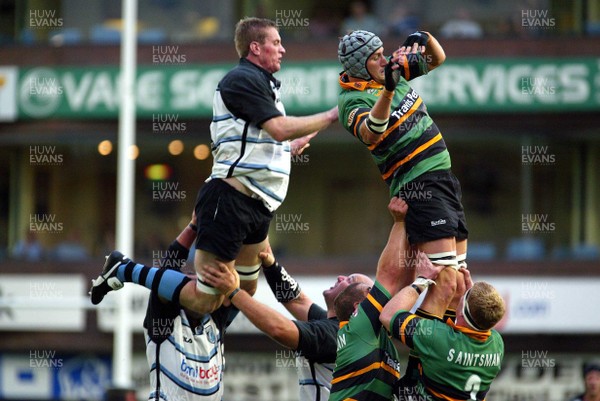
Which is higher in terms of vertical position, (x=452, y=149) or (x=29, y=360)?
(x=452, y=149)

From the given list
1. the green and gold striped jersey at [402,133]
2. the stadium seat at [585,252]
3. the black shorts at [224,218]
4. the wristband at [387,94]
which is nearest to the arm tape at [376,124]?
the wristband at [387,94]

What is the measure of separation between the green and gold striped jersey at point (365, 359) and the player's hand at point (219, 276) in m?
0.85

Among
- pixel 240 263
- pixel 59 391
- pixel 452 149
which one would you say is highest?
pixel 452 149

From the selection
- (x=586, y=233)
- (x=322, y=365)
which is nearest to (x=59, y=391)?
(x=586, y=233)

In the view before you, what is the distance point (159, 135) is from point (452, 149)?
553cm

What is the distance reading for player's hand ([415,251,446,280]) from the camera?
25.4 ft

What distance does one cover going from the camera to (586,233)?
21156 mm

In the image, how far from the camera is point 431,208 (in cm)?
782

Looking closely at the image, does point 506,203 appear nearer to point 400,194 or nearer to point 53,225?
point 53,225

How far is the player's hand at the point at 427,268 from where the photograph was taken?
7.74 m

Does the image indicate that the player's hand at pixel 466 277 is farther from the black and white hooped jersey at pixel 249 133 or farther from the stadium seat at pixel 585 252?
the stadium seat at pixel 585 252

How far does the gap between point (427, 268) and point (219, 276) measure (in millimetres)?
1417

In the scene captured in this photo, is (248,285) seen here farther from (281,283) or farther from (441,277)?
(441,277)

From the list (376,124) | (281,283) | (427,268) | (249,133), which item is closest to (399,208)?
(427,268)
